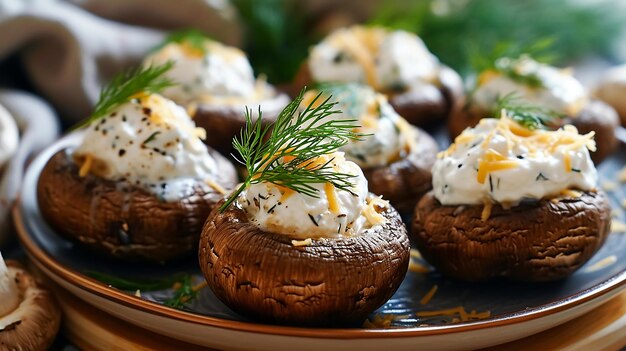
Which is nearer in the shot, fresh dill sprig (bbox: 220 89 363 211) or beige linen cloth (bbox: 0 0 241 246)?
fresh dill sprig (bbox: 220 89 363 211)

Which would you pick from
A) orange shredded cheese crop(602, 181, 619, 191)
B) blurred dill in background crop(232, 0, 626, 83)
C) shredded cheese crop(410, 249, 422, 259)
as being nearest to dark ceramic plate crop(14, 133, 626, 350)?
shredded cheese crop(410, 249, 422, 259)

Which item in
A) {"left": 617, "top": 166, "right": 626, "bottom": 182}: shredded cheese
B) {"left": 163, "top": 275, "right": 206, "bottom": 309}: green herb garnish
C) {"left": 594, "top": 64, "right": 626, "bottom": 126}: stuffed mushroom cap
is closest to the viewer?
{"left": 163, "top": 275, "right": 206, "bottom": 309}: green herb garnish

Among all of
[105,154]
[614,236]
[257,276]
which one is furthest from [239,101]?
[614,236]

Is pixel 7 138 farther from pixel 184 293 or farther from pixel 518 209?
pixel 518 209

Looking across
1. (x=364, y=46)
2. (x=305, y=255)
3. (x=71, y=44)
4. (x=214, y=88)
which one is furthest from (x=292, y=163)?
(x=71, y=44)

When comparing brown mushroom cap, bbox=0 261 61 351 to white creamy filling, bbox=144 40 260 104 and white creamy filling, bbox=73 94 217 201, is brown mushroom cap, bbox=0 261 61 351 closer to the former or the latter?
white creamy filling, bbox=73 94 217 201
